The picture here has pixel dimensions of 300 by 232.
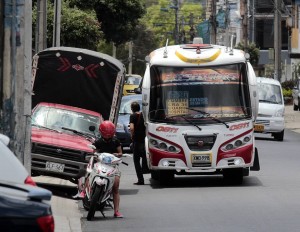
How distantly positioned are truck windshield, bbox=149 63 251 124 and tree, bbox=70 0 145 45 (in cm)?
3016

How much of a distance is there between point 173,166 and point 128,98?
12773 mm

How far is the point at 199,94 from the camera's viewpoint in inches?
902

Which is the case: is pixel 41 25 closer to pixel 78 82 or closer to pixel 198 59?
pixel 78 82

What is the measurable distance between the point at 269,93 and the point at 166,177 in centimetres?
1723

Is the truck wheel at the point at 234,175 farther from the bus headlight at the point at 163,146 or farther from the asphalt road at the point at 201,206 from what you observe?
the bus headlight at the point at 163,146

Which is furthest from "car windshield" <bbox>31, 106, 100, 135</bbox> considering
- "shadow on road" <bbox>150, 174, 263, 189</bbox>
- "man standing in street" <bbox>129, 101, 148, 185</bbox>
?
"shadow on road" <bbox>150, 174, 263, 189</bbox>

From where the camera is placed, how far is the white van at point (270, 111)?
38000 mm

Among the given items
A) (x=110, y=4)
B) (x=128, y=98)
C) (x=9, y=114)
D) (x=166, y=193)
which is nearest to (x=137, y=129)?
(x=166, y=193)

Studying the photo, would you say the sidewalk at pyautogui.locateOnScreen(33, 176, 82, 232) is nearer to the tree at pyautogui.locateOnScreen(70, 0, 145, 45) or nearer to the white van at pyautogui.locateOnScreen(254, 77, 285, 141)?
the white van at pyautogui.locateOnScreen(254, 77, 285, 141)

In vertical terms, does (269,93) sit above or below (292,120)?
above

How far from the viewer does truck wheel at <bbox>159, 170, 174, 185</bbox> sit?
23.0m

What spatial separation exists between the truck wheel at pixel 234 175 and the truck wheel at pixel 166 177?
1129 mm

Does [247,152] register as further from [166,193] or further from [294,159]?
[294,159]

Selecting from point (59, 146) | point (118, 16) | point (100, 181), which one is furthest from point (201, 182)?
point (118, 16)
